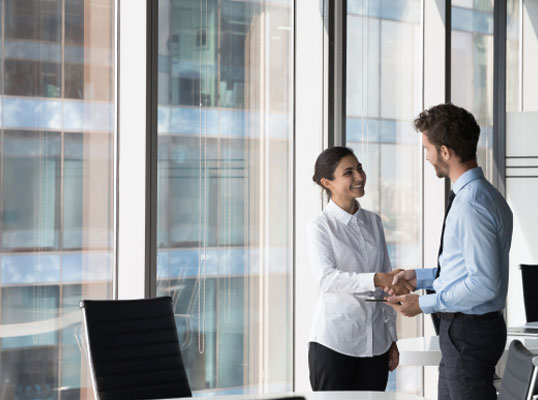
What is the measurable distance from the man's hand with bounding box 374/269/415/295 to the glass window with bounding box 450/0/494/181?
3.69 m

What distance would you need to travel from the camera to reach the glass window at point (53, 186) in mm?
4090

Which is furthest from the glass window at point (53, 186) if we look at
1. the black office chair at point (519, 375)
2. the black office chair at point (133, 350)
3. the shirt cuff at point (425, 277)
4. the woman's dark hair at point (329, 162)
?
the black office chair at point (519, 375)

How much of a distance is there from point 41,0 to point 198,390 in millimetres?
2468

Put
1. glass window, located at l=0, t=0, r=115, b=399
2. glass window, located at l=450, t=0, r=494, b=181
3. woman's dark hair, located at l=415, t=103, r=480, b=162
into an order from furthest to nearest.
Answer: glass window, located at l=450, t=0, r=494, b=181
glass window, located at l=0, t=0, r=115, b=399
woman's dark hair, located at l=415, t=103, r=480, b=162

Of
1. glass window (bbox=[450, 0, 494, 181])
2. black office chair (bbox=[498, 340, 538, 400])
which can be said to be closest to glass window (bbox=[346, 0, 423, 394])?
glass window (bbox=[450, 0, 494, 181])

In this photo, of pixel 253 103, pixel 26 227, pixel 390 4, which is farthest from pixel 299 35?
pixel 26 227

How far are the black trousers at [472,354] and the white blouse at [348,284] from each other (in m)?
0.56

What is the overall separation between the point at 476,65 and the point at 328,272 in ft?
14.0

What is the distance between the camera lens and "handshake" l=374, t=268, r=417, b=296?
3.50 metres

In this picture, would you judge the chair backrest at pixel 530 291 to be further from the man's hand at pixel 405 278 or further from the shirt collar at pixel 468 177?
the shirt collar at pixel 468 177

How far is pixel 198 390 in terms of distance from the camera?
189 inches

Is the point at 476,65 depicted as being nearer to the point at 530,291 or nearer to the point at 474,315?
the point at 530,291

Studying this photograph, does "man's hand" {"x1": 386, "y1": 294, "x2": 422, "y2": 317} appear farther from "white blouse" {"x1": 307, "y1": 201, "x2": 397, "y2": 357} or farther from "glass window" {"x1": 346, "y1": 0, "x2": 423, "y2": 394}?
"glass window" {"x1": 346, "y1": 0, "x2": 423, "y2": 394}

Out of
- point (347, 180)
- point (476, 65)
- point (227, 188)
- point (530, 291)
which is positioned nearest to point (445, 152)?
point (347, 180)
